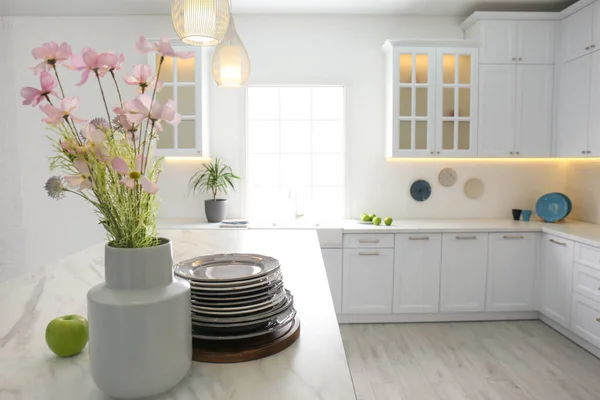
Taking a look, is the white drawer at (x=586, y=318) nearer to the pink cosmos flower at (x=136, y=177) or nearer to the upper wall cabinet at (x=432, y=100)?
the upper wall cabinet at (x=432, y=100)

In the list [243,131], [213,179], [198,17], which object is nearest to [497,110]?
[243,131]

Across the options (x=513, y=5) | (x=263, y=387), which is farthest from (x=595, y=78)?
(x=263, y=387)

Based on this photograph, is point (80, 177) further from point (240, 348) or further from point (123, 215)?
point (240, 348)

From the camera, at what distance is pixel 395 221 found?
4.11m

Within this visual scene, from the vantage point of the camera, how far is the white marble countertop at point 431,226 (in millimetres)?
3645

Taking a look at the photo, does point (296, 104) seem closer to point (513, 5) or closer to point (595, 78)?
point (513, 5)

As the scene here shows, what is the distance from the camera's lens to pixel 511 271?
374 centimetres

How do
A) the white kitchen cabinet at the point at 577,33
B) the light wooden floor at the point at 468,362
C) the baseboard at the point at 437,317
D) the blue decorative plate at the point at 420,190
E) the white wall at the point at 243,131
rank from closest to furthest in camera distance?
the light wooden floor at the point at 468,362 → the white kitchen cabinet at the point at 577,33 → the baseboard at the point at 437,317 → the white wall at the point at 243,131 → the blue decorative plate at the point at 420,190

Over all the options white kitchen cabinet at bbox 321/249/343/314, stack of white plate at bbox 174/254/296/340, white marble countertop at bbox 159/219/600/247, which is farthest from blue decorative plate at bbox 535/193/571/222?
stack of white plate at bbox 174/254/296/340

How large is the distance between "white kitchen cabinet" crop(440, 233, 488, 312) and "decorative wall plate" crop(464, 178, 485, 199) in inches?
26.7

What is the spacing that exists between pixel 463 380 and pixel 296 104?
2.75 meters

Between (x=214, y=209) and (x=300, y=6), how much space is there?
1923 millimetres

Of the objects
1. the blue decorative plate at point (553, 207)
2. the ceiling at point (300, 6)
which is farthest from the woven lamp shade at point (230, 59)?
the blue decorative plate at point (553, 207)

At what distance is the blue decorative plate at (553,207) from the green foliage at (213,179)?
2768mm
